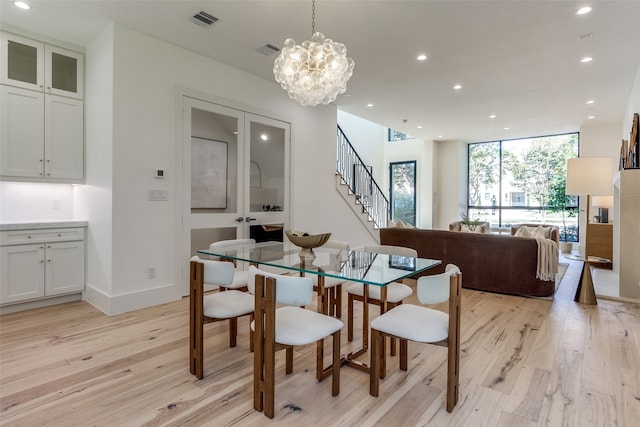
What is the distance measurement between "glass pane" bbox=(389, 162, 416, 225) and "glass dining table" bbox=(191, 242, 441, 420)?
7.70 meters

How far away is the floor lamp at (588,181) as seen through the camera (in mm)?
3652

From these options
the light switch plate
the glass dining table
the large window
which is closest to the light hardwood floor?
the glass dining table

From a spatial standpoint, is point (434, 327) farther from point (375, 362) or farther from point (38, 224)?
point (38, 224)

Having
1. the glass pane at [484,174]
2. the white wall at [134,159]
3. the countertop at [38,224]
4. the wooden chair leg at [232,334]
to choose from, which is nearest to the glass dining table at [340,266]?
the wooden chair leg at [232,334]

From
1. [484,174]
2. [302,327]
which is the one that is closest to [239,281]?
[302,327]

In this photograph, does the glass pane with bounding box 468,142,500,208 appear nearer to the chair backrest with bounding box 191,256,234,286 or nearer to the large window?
the large window

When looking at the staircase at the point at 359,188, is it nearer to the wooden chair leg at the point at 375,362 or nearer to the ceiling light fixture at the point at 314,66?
the ceiling light fixture at the point at 314,66

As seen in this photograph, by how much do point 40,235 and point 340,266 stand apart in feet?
10.9

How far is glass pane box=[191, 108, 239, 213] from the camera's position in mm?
4074

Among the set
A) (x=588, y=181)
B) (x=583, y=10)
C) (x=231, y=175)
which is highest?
(x=583, y=10)

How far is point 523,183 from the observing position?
8.99m

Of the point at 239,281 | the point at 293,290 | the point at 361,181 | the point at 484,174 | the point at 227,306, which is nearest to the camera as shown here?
the point at 293,290

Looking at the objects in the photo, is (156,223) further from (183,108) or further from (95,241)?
(183,108)

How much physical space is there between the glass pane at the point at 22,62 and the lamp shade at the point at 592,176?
5.97m
